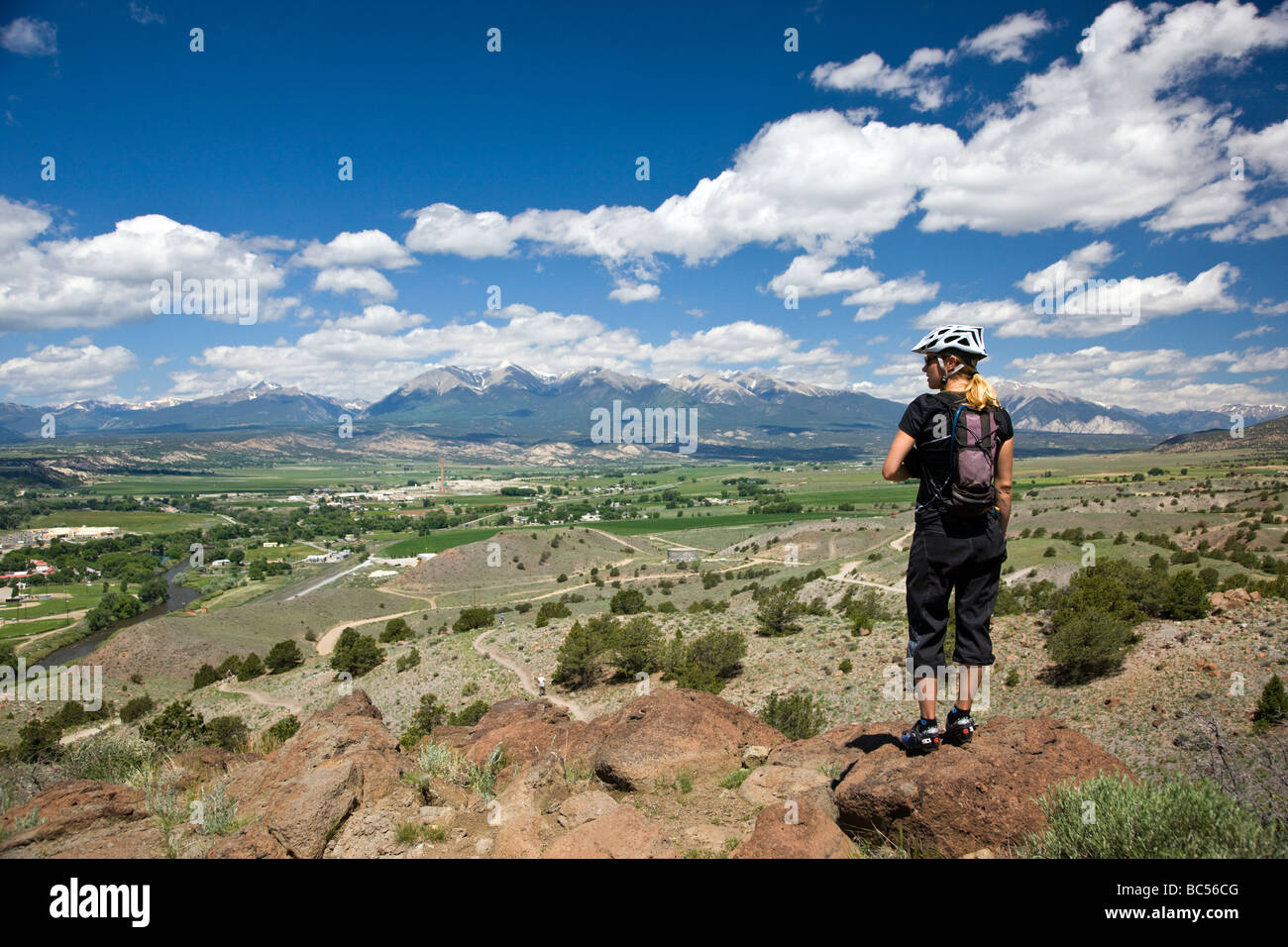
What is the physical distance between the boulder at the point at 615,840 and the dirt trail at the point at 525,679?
1156cm

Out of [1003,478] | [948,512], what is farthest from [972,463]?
[1003,478]

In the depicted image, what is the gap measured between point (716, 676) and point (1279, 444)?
179m

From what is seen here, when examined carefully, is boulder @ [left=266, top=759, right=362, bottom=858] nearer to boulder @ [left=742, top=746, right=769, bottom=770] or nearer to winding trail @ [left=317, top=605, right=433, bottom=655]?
boulder @ [left=742, top=746, right=769, bottom=770]

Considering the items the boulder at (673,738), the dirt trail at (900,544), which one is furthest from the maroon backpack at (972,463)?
the dirt trail at (900,544)

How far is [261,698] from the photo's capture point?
34.7m

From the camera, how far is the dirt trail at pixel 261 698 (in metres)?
31.0

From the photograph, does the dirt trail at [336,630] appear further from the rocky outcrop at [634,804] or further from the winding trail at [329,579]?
the rocky outcrop at [634,804]

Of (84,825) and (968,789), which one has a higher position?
(968,789)

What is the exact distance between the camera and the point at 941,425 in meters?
4.81

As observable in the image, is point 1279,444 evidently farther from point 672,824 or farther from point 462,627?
point 672,824

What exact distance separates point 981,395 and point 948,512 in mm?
931

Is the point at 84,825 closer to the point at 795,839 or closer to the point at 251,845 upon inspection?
the point at 251,845

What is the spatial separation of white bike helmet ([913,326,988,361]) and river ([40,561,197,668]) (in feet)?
223
